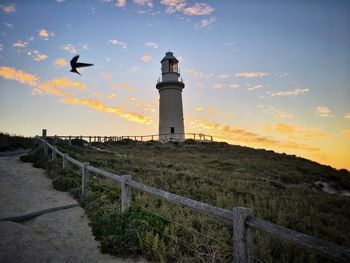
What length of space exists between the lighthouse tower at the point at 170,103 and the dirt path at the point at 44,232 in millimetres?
35120

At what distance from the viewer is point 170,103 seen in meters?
46.0

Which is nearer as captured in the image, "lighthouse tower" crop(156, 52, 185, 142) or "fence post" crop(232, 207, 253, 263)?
"fence post" crop(232, 207, 253, 263)

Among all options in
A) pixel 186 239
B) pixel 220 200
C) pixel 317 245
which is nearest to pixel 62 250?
pixel 186 239

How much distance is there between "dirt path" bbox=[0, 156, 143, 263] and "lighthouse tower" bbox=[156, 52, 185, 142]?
115 feet

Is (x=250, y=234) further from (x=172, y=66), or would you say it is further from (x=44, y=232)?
(x=172, y=66)

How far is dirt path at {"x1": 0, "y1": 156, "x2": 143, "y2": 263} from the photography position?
5.52m

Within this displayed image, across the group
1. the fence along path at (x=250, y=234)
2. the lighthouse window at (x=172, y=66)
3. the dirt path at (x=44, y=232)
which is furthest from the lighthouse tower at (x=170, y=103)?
the fence along path at (x=250, y=234)

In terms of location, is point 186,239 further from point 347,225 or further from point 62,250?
point 347,225

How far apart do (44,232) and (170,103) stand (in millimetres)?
39878

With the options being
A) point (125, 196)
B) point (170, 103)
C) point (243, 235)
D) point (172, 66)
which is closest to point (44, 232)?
point (125, 196)

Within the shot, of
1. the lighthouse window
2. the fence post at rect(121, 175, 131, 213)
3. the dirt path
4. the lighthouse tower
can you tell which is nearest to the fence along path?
the fence post at rect(121, 175, 131, 213)

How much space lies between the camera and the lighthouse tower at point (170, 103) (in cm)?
4603

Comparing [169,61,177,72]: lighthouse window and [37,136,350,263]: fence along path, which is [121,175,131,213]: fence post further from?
[169,61,177,72]: lighthouse window

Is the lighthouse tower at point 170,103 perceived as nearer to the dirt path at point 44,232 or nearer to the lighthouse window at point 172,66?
the lighthouse window at point 172,66
